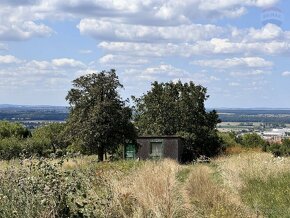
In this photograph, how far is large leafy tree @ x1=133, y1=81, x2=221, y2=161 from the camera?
43469mm

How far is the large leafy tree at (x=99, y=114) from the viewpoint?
31.2m

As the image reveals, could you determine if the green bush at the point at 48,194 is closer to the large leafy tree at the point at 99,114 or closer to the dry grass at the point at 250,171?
the dry grass at the point at 250,171

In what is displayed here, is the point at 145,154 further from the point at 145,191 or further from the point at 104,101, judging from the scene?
the point at 145,191

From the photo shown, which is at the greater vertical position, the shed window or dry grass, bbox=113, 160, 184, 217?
dry grass, bbox=113, 160, 184, 217

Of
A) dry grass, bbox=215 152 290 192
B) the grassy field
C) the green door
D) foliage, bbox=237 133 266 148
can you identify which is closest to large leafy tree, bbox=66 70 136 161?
the green door

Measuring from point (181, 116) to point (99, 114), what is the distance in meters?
14.4

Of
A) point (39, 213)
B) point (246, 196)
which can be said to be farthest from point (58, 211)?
point (246, 196)

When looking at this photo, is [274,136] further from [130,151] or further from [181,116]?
[130,151]

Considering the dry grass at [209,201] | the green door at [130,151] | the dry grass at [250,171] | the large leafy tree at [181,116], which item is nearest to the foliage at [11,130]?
the large leafy tree at [181,116]

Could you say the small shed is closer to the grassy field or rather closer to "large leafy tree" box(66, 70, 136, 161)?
"large leafy tree" box(66, 70, 136, 161)

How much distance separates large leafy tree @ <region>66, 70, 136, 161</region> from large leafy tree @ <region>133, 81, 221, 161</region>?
11.4m

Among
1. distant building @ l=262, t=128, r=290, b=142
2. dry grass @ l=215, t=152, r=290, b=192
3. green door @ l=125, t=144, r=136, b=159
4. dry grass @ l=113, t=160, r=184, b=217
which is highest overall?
dry grass @ l=113, t=160, r=184, b=217

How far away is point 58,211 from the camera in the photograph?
23.2 ft

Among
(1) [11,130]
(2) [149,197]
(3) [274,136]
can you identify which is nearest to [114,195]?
(2) [149,197]
